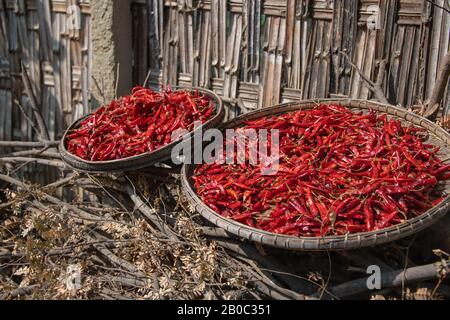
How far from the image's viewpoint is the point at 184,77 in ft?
17.6

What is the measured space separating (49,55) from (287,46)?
261 centimetres

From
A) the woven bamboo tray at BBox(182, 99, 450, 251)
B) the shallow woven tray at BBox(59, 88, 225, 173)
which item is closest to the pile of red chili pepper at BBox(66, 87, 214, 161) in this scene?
the shallow woven tray at BBox(59, 88, 225, 173)

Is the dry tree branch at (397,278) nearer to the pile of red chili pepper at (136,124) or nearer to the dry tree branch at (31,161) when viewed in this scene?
the pile of red chili pepper at (136,124)

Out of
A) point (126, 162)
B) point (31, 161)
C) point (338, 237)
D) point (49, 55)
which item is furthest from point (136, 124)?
point (49, 55)

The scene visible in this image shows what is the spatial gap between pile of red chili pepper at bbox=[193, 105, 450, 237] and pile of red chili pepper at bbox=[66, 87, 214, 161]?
41cm

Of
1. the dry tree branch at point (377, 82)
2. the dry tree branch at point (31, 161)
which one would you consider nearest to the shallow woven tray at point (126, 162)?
the dry tree branch at point (31, 161)

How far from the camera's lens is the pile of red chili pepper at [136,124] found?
4027mm

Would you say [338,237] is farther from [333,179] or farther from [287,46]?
[287,46]

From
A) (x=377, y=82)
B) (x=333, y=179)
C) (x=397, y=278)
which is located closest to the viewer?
(x=397, y=278)

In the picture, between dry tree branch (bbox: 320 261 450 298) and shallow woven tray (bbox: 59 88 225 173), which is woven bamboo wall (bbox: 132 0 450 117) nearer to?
shallow woven tray (bbox: 59 88 225 173)

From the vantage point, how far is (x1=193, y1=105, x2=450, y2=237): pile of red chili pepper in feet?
10.6

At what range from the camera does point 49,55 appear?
19.6 feet

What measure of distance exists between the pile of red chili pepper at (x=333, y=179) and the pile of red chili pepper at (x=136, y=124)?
16.2 inches
